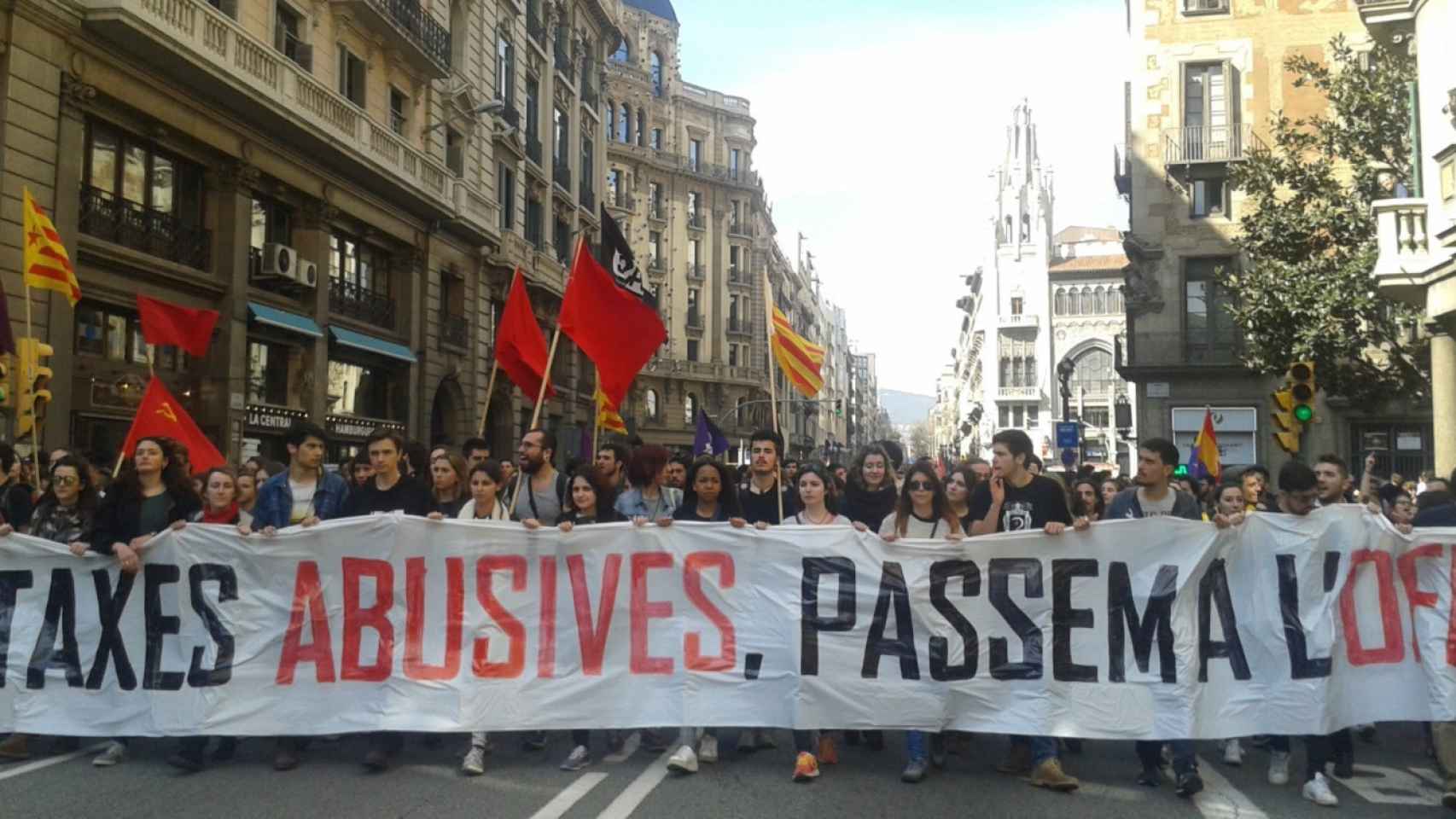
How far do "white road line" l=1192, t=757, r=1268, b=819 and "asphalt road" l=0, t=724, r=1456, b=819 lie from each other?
0.04 ft

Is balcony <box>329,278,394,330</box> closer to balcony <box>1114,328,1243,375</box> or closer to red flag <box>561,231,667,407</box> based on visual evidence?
red flag <box>561,231,667,407</box>

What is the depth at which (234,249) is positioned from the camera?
1925cm

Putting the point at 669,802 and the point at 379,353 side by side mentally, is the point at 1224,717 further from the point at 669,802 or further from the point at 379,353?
the point at 379,353

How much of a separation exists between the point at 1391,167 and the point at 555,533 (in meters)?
20.1

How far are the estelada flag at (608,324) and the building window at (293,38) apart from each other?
13964 millimetres

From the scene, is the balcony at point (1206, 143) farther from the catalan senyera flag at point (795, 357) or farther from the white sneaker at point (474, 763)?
the white sneaker at point (474, 763)

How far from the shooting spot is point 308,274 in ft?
70.4

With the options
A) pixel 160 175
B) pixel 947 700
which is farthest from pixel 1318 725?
pixel 160 175

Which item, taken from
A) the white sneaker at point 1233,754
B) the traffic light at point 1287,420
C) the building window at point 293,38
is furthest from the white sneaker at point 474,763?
the building window at point 293,38

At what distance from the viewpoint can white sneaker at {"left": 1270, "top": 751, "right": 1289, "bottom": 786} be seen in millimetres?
6316

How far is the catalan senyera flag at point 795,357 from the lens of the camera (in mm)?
11297

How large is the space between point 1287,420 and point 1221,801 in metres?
8.71

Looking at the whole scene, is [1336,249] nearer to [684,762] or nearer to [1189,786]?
[1189,786]

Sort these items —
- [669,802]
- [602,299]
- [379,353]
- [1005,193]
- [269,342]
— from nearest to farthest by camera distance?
[669,802] < [602,299] < [269,342] < [379,353] < [1005,193]
